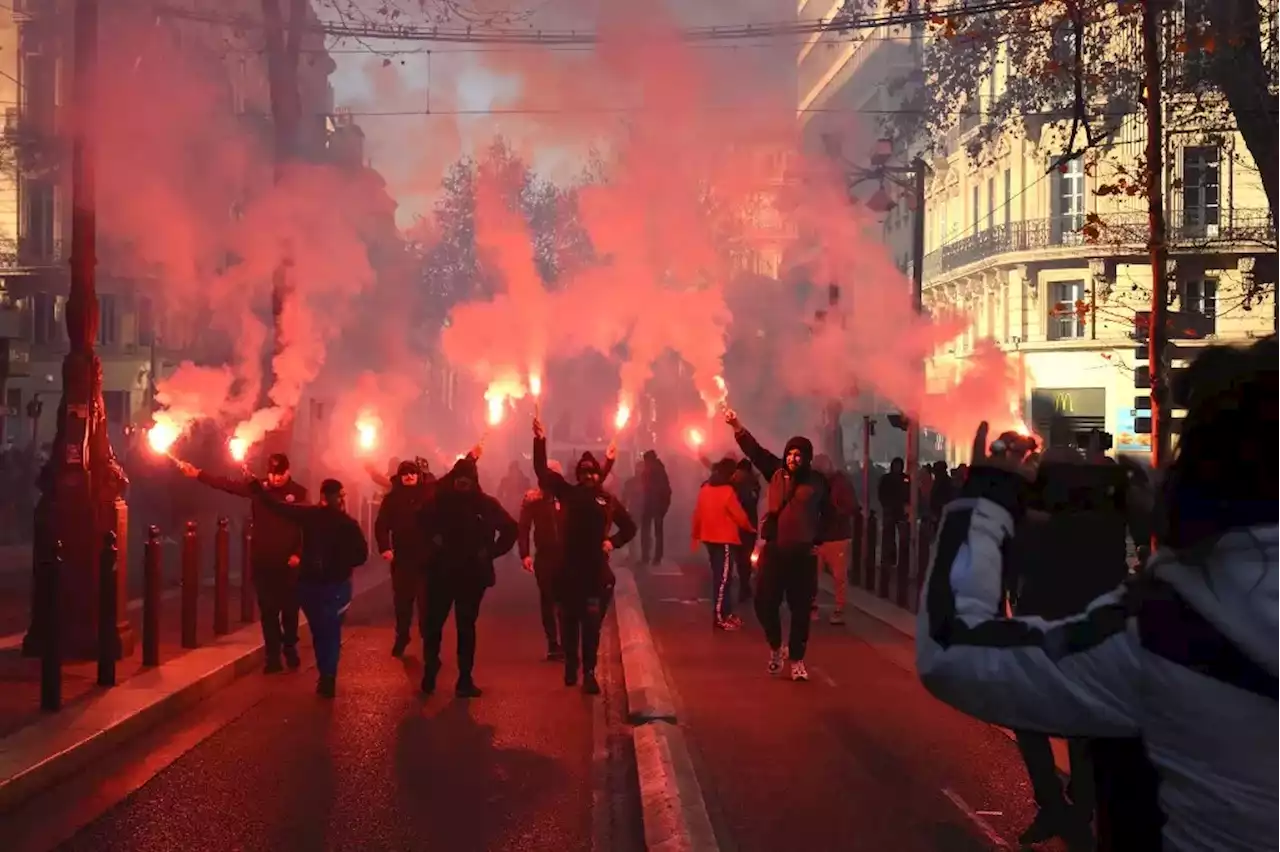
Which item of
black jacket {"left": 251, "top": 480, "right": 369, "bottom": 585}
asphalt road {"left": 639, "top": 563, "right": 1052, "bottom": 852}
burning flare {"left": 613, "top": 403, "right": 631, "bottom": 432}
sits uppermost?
burning flare {"left": 613, "top": 403, "right": 631, "bottom": 432}

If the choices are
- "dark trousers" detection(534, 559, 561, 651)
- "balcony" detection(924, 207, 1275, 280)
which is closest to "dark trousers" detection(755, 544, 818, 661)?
"dark trousers" detection(534, 559, 561, 651)

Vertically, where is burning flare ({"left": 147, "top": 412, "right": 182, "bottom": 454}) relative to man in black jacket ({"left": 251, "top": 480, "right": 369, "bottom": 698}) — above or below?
above

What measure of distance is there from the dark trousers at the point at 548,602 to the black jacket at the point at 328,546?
6.39 feet

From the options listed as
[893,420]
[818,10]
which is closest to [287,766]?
[893,420]

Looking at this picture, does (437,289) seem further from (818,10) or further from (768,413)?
(818,10)

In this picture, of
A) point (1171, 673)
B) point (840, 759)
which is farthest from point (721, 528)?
point (1171, 673)

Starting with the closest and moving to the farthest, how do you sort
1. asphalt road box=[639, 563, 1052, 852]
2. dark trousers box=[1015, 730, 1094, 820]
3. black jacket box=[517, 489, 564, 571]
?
dark trousers box=[1015, 730, 1094, 820] → asphalt road box=[639, 563, 1052, 852] → black jacket box=[517, 489, 564, 571]

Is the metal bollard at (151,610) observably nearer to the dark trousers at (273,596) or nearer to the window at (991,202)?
the dark trousers at (273,596)

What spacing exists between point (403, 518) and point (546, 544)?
1.43m

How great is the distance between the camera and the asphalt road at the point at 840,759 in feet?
24.3

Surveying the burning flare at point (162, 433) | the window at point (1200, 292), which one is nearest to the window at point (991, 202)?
the window at point (1200, 292)

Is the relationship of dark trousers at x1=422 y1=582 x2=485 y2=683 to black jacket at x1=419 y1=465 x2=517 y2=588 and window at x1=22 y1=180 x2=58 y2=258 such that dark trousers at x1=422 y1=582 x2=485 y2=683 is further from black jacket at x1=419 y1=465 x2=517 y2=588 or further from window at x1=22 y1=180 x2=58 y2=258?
window at x1=22 y1=180 x2=58 y2=258

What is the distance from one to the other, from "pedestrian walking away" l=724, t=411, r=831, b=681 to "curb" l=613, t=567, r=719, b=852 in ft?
3.70

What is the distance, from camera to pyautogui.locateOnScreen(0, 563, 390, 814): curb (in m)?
8.05
